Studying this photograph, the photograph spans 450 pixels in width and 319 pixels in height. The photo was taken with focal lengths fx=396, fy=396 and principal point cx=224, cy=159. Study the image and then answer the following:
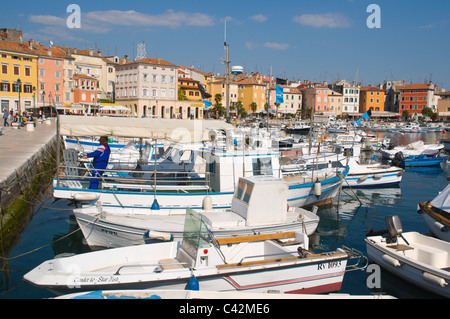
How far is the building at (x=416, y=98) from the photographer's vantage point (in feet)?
353

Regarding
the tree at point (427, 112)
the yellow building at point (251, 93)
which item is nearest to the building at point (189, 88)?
the yellow building at point (251, 93)

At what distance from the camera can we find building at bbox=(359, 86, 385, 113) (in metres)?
109

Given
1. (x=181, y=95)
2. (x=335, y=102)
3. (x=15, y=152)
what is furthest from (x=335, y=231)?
(x=335, y=102)

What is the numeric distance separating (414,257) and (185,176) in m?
8.55

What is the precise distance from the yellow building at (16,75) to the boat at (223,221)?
45351 mm

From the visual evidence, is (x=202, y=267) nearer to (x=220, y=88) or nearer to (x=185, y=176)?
(x=185, y=176)

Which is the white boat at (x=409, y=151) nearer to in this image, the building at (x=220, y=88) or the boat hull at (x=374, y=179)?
the boat hull at (x=374, y=179)

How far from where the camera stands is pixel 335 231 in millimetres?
16078

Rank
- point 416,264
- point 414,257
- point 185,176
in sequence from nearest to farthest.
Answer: point 416,264 → point 414,257 → point 185,176

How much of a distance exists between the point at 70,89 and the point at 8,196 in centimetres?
5569

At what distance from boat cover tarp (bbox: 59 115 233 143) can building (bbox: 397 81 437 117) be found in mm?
106690

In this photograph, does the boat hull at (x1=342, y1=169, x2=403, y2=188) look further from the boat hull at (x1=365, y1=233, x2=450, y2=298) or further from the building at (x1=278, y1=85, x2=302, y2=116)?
the building at (x1=278, y1=85, x2=302, y2=116)

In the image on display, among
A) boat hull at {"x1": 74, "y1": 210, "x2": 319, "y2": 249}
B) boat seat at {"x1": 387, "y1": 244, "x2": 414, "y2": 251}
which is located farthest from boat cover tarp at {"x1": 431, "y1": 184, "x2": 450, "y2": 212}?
boat hull at {"x1": 74, "y1": 210, "x2": 319, "y2": 249}
